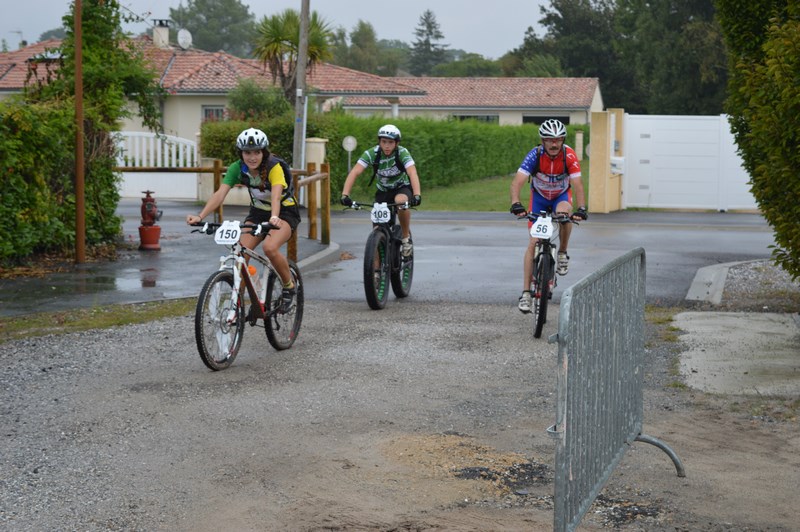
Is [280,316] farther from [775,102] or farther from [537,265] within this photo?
[775,102]

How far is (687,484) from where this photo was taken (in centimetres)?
602

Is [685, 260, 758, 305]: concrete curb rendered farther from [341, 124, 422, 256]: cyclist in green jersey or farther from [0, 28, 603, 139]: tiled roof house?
[0, 28, 603, 139]: tiled roof house

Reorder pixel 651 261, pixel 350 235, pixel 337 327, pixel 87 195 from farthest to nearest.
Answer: pixel 350 235 → pixel 651 261 → pixel 87 195 → pixel 337 327

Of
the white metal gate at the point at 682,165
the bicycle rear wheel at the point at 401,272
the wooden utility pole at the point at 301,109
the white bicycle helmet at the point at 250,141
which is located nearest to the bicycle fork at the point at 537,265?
the bicycle rear wheel at the point at 401,272

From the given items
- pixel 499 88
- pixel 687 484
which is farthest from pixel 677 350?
pixel 499 88

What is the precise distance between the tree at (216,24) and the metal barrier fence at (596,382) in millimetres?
135663

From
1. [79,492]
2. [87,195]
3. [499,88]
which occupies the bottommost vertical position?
[79,492]

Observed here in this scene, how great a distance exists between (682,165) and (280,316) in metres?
21.1

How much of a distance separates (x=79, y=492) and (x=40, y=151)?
9.30m

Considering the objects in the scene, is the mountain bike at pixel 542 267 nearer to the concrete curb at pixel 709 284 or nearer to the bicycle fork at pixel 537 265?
the bicycle fork at pixel 537 265

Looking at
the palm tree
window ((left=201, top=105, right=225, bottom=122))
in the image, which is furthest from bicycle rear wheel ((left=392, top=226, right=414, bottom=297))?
window ((left=201, top=105, right=225, bottom=122))

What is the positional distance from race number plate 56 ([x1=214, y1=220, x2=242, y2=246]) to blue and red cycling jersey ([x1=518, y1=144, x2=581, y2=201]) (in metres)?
3.15

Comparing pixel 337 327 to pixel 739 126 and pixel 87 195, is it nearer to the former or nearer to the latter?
pixel 739 126

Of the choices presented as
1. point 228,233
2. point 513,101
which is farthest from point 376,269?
point 513,101
